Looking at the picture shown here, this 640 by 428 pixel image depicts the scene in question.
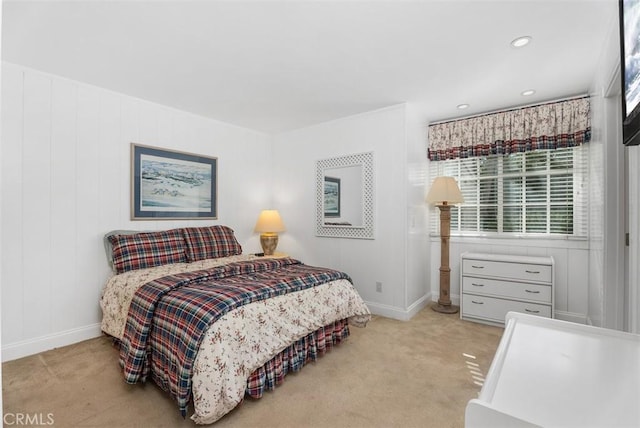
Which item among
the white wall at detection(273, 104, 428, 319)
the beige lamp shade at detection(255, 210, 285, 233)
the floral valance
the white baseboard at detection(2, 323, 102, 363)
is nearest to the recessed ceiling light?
the white wall at detection(273, 104, 428, 319)

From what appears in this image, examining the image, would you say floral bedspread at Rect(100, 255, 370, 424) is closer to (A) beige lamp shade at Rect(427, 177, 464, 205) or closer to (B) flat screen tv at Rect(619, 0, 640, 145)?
(A) beige lamp shade at Rect(427, 177, 464, 205)

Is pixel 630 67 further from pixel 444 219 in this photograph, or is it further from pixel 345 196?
pixel 345 196

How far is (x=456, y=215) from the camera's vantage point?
408 centimetres

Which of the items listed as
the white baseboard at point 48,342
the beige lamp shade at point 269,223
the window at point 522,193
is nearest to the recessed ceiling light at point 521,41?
the window at point 522,193

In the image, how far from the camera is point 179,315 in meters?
1.93

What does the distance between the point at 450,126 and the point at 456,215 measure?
3.66 feet

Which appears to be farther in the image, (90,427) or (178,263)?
(178,263)

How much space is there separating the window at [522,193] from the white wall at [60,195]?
141 inches

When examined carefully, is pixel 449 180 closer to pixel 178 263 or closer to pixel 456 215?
pixel 456 215

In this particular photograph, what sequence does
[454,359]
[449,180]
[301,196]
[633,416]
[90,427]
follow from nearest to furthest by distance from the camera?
[633,416], [90,427], [454,359], [449,180], [301,196]

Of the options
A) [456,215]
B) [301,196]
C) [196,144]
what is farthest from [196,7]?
[456,215]

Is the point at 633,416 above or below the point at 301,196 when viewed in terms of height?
below

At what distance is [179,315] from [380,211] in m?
2.42

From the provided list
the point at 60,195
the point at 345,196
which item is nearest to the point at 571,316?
the point at 345,196
